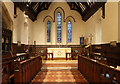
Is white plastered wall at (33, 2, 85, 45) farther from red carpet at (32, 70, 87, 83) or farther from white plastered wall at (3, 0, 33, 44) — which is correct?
red carpet at (32, 70, 87, 83)

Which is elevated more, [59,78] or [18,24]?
[18,24]

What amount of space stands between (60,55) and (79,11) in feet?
16.3

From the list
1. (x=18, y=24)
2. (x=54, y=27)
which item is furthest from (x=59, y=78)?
(x=54, y=27)

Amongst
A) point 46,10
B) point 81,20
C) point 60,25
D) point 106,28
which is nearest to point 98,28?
point 106,28

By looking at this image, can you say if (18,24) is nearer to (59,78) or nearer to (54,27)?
(59,78)

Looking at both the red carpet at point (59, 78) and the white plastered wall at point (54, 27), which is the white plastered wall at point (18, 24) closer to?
the white plastered wall at point (54, 27)

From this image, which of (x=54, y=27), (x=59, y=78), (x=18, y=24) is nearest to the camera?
(x=59, y=78)

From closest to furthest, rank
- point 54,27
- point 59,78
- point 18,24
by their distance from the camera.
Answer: point 59,78 → point 18,24 → point 54,27

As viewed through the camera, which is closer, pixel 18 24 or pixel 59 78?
pixel 59 78

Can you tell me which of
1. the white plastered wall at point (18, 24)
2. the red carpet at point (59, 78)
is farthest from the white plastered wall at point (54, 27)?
the red carpet at point (59, 78)

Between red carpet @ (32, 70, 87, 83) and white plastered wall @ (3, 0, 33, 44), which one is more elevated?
white plastered wall @ (3, 0, 33, 44)

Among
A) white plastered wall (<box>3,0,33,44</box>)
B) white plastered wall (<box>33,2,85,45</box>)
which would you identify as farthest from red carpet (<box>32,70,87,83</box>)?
white plastered wall (<box>33,2,85,45</box>)

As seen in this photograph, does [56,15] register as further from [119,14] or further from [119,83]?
[119,83]

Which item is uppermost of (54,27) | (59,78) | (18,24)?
(54,27)
